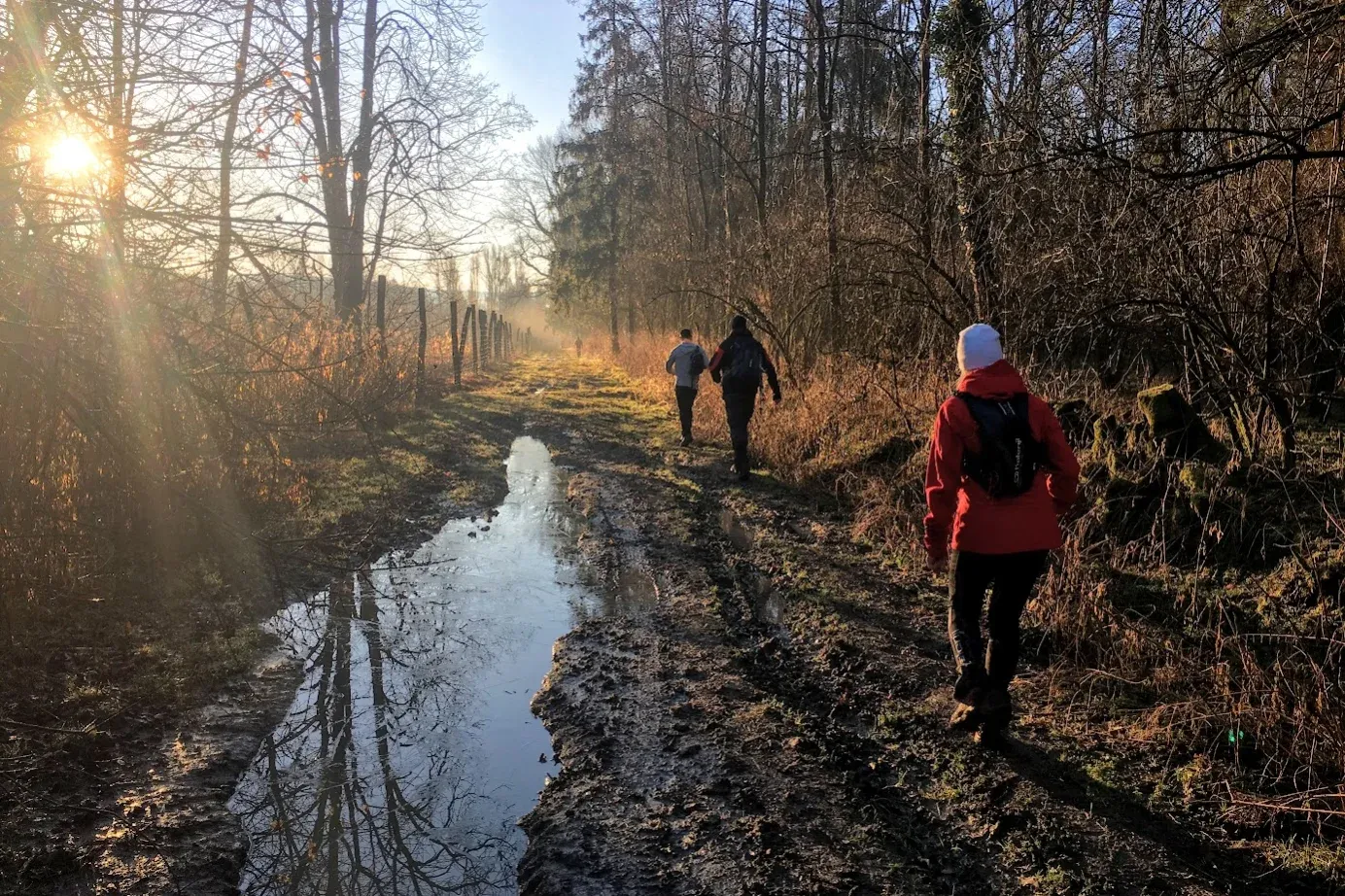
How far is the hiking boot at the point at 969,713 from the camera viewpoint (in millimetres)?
3408

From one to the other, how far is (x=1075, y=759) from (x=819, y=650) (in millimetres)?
1493

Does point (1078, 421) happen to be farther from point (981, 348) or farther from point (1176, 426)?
point (981, 348)

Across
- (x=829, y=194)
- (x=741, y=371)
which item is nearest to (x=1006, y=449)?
(x=741, y=371)

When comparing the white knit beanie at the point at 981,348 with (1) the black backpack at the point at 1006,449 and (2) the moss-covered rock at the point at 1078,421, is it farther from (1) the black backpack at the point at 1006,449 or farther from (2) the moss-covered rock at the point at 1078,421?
(2) the moss-covered rock at the point at 1078,421

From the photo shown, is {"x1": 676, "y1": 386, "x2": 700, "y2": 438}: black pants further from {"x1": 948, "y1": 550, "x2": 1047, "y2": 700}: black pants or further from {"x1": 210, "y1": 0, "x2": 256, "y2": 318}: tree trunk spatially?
{"x1": 948, "y1": 550, "x2": 1047, "y2": 700}: black pants

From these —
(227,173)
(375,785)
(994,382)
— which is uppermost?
(227,173)

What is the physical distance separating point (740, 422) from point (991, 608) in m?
5.87

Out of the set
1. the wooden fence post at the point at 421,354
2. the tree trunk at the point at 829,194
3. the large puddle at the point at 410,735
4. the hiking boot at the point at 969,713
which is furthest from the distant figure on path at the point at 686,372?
Result: the hiking boot at the point at 969,713

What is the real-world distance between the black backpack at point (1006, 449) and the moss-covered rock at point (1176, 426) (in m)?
2.04

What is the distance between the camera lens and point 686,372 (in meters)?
11.3

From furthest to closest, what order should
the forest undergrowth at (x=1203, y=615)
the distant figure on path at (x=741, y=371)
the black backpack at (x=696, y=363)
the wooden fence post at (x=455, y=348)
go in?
the wooden fence post at (x=455, y=348)
the black backpack at (x=696, y=363)
the distant figure on path at (x=741, y=371)
the forest undergrowth at (x=1203, y=615)

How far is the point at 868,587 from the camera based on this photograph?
543 centimetres

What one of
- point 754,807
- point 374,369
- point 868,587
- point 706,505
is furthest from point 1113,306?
point 374,369

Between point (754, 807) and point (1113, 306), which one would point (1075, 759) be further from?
point (1113, 306)
